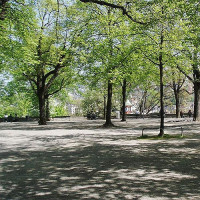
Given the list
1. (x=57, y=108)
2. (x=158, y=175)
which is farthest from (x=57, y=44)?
(x=57, y=108)

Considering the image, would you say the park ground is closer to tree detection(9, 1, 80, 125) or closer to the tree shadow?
the tree shadow

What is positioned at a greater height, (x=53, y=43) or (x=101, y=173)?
(x=53, y=43)

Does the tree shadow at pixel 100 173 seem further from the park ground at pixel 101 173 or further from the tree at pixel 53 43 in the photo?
the tree at pixel 53 43

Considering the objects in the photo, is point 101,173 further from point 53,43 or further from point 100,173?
point 53,43

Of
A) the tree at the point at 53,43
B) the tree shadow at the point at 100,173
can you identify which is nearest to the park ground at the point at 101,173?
the tree shadow at the point at 100,173

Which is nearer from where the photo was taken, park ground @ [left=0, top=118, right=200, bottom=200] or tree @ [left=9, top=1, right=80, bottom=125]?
park ground @ [left=0, top=118, right=200, bottom=200]

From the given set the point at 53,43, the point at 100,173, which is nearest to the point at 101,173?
the point at 100,173

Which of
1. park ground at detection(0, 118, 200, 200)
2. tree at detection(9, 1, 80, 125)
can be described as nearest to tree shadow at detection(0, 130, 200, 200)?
park ground at detection(0, 118, 200, 200)

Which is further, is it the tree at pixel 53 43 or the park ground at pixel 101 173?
the tree at pixel 53 43

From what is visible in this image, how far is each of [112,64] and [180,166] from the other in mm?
14882

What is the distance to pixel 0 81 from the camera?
47094 millimetres

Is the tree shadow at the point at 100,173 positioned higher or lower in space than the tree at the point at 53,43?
Result: lower

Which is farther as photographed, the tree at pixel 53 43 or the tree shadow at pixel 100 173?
the tree at pixel 53 43

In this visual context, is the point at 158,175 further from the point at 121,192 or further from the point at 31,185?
the point at 31,185
